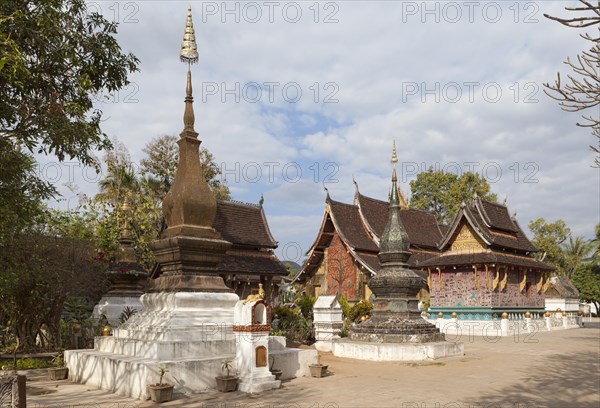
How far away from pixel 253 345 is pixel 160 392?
6.65 ft

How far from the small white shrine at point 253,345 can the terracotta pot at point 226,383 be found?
7.8 inches

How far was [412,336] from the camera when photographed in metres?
16.8

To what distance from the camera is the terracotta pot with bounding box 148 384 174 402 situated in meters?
9.36

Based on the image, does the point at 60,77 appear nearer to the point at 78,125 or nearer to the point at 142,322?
the point at 78,125

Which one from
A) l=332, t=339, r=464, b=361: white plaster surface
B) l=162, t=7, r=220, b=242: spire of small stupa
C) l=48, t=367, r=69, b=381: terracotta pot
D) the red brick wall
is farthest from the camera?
the red brick wall

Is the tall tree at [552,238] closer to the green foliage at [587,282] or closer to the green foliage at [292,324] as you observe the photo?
the green foliage at [587,282]

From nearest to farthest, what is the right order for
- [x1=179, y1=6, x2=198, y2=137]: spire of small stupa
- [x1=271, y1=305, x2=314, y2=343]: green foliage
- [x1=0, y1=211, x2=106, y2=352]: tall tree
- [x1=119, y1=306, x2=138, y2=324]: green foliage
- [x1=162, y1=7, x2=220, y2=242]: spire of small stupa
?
[x1=162, y1=7, x2=220, y2=242]: spire of small stupa
[x1=179, y1=6, x2=198, y2=137]: spire of small stupa
[x1=0, y1=211, x2=106, y2=352]: tall tree
[x1=119, y1=306, x2=138, y2=324]: green foliage
[x1=271, y1=305, x2=314, y2=343]: green foliage

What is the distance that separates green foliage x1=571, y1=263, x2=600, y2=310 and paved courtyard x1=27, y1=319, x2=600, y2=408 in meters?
41.0

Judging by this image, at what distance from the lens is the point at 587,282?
5247cm

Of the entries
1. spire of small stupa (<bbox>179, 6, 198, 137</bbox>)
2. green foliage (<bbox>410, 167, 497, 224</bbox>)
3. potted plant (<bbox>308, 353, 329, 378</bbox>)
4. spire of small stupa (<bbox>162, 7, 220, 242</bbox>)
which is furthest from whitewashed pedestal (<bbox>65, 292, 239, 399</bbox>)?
green foliage (<bbox>410, 167, 497, 224</bbox>)

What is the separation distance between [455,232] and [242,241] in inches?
473

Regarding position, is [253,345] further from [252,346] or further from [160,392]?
[160,392]

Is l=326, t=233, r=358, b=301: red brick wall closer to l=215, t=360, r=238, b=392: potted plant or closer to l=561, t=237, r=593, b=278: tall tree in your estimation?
l=215, t=360, r=238, b=392: potted plant

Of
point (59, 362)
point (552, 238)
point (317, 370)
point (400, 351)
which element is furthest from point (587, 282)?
point (59, 362)
